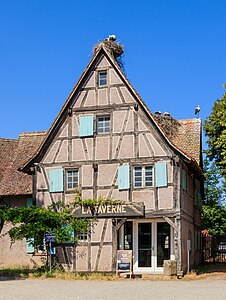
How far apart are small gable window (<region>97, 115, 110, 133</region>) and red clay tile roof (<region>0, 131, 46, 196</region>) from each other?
236 inches

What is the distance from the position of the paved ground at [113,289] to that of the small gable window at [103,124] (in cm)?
751

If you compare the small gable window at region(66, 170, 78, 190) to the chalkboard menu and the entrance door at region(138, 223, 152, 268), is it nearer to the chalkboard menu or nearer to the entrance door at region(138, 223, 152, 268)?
the entrance door at region(138, 223, 152, 268)

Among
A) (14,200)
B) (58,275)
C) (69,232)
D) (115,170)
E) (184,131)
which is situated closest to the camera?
(58,275)

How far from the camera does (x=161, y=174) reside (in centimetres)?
2511

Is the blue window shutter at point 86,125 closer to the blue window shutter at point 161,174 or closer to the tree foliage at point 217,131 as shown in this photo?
the blue window shutter at point 161,174

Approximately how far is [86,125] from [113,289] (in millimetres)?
9738

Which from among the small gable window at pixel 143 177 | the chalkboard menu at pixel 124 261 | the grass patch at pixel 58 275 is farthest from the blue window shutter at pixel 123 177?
the grass patch at pixel 58 275

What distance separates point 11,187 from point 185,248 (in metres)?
10.3

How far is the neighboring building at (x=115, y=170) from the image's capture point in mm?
25141

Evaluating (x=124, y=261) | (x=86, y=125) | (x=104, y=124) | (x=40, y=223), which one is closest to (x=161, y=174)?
(x=104, y=124)

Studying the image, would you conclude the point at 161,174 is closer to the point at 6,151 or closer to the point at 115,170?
the point at 115,170

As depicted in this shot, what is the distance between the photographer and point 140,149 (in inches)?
1018

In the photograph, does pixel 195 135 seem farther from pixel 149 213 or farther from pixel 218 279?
pixel 218 279

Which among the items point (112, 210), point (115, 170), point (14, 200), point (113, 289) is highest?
point (115, 170)
